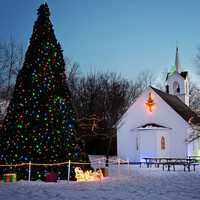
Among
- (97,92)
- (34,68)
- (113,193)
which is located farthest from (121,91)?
(113,193)

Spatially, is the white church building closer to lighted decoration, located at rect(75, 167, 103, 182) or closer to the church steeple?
the church steeple

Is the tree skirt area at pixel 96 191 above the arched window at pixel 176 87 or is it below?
below

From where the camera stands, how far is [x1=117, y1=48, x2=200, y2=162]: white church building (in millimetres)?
40500

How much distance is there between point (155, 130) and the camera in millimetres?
40531

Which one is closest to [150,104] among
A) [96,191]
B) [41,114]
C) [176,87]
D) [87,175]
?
[176,87]

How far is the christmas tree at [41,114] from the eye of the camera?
20.9 metres

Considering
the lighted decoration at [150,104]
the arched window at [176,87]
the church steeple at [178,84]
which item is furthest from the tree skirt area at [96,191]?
the arched window at [176,87]

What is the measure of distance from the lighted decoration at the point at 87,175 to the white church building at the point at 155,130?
701 inches

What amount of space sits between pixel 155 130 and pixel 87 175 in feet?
64.2

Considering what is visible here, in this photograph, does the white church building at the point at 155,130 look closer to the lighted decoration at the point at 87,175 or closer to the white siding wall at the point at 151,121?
the white siding wall at the point at 151,121

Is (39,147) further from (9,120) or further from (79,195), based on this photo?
(79,195)

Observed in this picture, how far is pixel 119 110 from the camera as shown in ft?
215

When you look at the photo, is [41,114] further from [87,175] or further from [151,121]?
[151,121]

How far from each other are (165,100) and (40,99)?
22.6m
